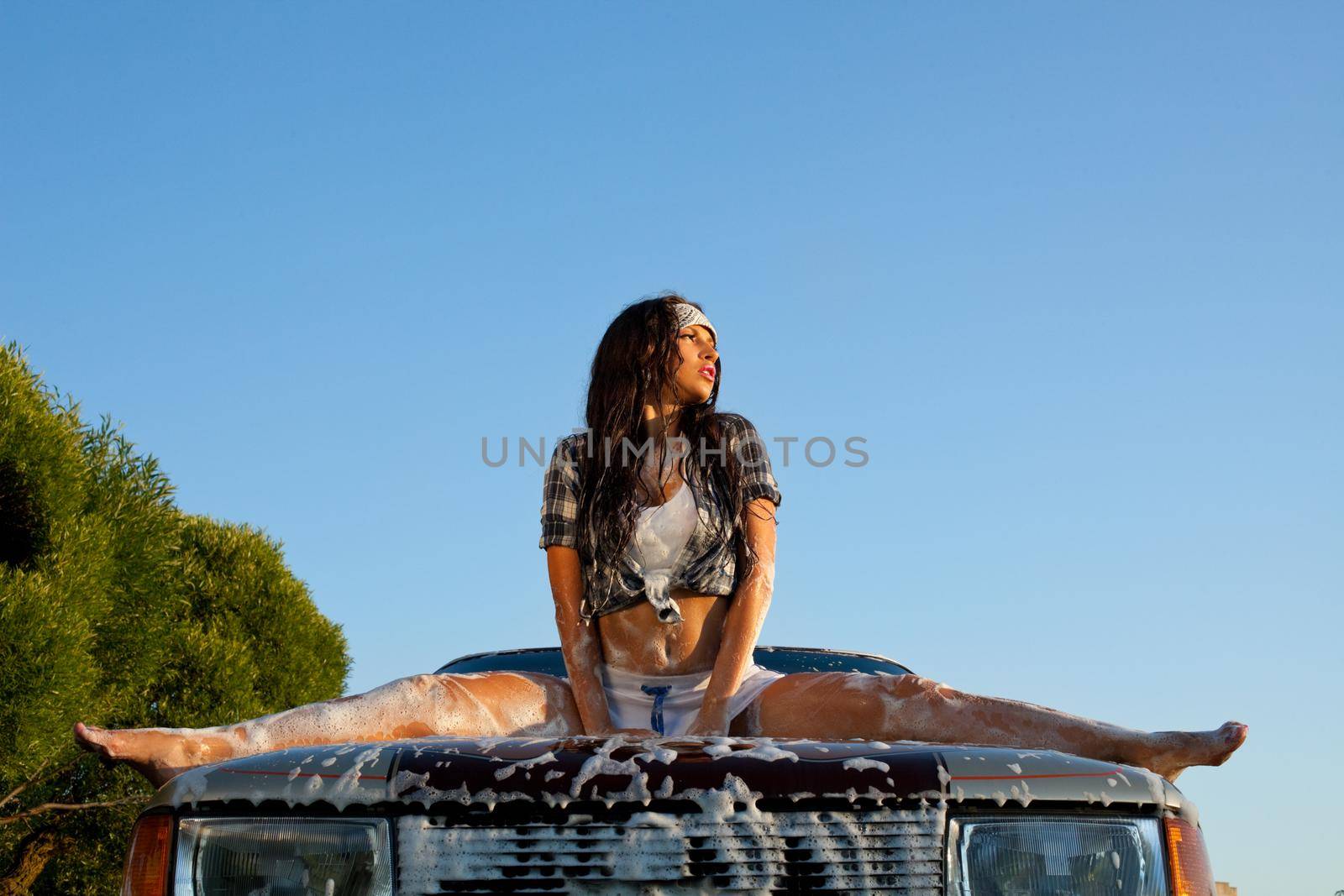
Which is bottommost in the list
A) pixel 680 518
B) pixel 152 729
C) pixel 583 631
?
pixel 152 729

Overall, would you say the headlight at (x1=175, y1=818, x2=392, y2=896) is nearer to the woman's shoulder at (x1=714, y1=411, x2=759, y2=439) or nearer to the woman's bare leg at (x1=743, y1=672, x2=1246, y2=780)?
the woman's bare leg at (x1=743, y1=672, x2=1246, y2=780)

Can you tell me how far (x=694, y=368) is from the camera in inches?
138

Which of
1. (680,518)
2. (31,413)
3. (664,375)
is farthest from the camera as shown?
(31,413)

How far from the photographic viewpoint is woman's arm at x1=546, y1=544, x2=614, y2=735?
9.98ft

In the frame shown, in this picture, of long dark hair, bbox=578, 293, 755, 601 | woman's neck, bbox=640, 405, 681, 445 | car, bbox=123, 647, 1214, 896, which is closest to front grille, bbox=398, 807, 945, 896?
car, bbox=123, 647, 1214, 896

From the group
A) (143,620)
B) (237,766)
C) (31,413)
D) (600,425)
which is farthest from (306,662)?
(237,766)

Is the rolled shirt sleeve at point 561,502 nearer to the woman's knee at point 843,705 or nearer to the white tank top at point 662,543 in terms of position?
the white tank top at point 662,543

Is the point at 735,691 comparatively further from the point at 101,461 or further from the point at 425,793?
the point at 101,461

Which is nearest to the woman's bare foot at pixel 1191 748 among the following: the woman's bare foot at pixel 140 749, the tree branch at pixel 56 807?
the woman's bare foot at pixel 140 749

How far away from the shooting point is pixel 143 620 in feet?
31.8

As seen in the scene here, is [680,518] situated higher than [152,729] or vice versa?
[680,518]

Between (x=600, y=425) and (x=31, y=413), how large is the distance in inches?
273

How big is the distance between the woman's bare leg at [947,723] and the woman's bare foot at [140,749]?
1243 millimetres

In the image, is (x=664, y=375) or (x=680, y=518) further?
(x=664, y=375)
